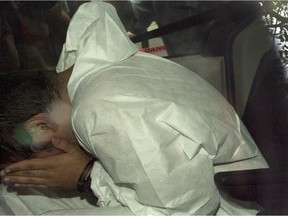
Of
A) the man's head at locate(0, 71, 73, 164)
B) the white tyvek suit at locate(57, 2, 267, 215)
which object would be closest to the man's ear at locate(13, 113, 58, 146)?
the man's head at locate(0, 71, 73, 164)

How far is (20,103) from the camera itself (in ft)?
3.30

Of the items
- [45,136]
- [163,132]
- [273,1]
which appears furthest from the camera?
[273,1]

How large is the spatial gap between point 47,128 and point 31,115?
0.05 meters

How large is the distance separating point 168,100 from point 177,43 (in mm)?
747

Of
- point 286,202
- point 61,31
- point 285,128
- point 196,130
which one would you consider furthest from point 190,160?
point 61,31

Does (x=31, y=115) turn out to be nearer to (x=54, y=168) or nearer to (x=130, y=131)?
(x=54, y=168)

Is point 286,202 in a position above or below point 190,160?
below

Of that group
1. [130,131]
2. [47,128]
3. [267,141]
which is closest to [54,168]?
[47,128]

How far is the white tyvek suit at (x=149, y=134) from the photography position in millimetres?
783

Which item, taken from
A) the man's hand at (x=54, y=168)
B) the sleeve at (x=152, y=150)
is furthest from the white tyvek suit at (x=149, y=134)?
the man's hand at (x=54, y=168)

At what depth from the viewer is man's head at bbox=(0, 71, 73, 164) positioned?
1.00 m

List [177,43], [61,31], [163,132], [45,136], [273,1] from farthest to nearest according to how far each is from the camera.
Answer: [177,43], [61,31], [273,1], [45,136], [163,132]

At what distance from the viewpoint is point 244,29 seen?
1.30 metres

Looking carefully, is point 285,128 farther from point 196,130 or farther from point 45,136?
point 45,136
